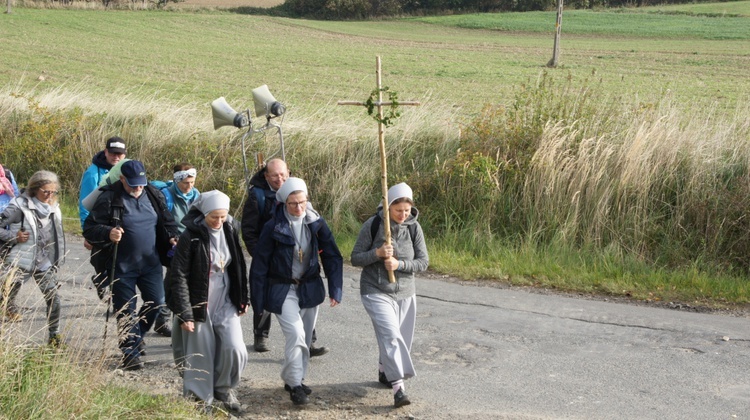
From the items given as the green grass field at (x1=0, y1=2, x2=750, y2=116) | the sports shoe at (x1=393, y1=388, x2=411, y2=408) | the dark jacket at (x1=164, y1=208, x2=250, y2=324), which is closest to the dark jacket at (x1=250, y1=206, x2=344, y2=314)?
the dark jacket at (x1=164, y1=208, x2=250, y2=324)

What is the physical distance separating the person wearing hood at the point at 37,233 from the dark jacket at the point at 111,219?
481 mm

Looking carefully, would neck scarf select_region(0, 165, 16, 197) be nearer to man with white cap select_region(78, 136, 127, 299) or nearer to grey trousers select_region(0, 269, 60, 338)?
man with white cap select_region(78, 136, 127, 299)

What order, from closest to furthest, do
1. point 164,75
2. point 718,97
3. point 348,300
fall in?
point 348,300
point 718,97
point 164,75

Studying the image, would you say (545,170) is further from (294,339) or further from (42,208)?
(42,208)

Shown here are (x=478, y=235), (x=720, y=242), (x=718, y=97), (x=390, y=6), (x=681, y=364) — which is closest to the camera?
(x=681, y=364)

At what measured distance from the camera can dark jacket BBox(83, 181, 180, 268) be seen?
7449 millimetres

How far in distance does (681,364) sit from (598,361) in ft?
2.22

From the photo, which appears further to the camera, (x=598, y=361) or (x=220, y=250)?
(x=598, y=361)

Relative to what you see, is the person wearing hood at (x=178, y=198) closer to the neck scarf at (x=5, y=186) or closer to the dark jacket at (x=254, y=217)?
the dark jacket at (x=254, y=217)

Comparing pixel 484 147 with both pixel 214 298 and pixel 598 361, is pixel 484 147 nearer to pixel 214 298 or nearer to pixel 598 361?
pixel 598 361

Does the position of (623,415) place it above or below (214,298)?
below

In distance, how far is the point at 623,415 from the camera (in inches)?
253

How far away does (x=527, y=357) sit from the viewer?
7762 mm

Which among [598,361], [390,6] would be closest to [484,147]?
[598,361]
